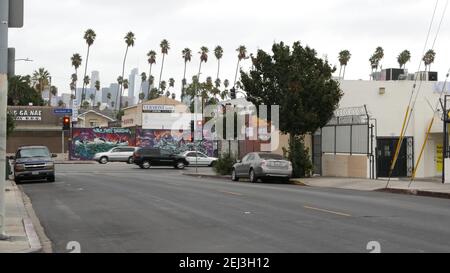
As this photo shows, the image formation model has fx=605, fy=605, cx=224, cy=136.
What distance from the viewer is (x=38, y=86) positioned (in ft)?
388

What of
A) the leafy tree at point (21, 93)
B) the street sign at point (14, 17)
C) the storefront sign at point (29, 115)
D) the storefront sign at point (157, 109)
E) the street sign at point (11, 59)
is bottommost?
the street sign at point (11, 59)

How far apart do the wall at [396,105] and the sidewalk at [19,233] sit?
22733 mm

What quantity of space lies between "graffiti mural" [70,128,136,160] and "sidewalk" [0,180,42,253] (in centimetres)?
5281

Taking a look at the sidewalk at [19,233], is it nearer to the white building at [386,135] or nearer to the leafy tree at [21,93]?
the white building at [386,135]

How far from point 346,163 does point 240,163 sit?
18.7 ft

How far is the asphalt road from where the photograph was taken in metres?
9.95

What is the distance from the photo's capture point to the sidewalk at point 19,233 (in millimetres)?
9688

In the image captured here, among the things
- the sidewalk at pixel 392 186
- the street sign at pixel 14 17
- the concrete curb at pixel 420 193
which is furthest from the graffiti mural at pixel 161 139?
the street sign at pixel 14 17

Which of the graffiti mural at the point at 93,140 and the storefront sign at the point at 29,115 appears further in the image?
the storefront sign at the point at 29,115

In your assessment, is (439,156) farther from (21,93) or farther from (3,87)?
(21,93)

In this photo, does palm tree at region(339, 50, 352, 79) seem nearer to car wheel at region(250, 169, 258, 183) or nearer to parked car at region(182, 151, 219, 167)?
parked car at region(182, 151, 219, 167)

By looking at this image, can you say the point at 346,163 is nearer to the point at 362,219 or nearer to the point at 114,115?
the point at 362,219

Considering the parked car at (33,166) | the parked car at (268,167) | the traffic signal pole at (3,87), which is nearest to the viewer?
the traffic signal pole at (3,87)

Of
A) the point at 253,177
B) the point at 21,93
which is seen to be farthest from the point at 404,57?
the point at 253,177
